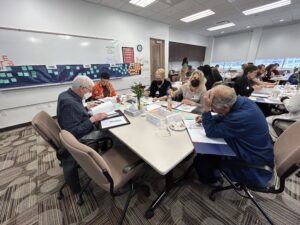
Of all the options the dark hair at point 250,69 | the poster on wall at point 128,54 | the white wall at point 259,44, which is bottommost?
the dark hair at point 250,69

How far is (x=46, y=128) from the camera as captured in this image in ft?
4.25

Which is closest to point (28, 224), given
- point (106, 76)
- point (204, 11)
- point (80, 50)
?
point (106, 76)

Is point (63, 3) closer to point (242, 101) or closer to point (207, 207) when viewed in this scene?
point (242, 101)

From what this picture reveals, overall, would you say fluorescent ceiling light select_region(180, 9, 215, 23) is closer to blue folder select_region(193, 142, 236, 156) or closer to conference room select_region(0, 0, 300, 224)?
conference room select_region(0, 0, 300, 224)

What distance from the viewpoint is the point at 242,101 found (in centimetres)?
110

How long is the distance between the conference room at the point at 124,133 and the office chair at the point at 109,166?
0.01 m

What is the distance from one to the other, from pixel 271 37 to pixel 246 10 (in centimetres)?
367

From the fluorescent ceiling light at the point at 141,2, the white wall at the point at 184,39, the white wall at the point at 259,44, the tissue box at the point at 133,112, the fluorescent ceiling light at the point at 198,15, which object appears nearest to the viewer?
the tissue box at the point at 133,112

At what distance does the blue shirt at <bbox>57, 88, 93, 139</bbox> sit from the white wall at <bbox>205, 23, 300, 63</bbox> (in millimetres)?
9347

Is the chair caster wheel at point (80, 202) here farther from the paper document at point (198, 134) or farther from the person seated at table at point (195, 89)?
the person seated at table at point (195, 89)

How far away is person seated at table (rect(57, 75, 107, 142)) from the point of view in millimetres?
1392

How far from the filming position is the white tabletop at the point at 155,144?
0.93m

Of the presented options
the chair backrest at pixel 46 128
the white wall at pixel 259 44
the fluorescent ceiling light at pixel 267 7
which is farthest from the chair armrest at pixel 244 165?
the white wall at pixel 259 44

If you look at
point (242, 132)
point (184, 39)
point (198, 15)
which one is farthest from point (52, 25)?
point (184, 39)
